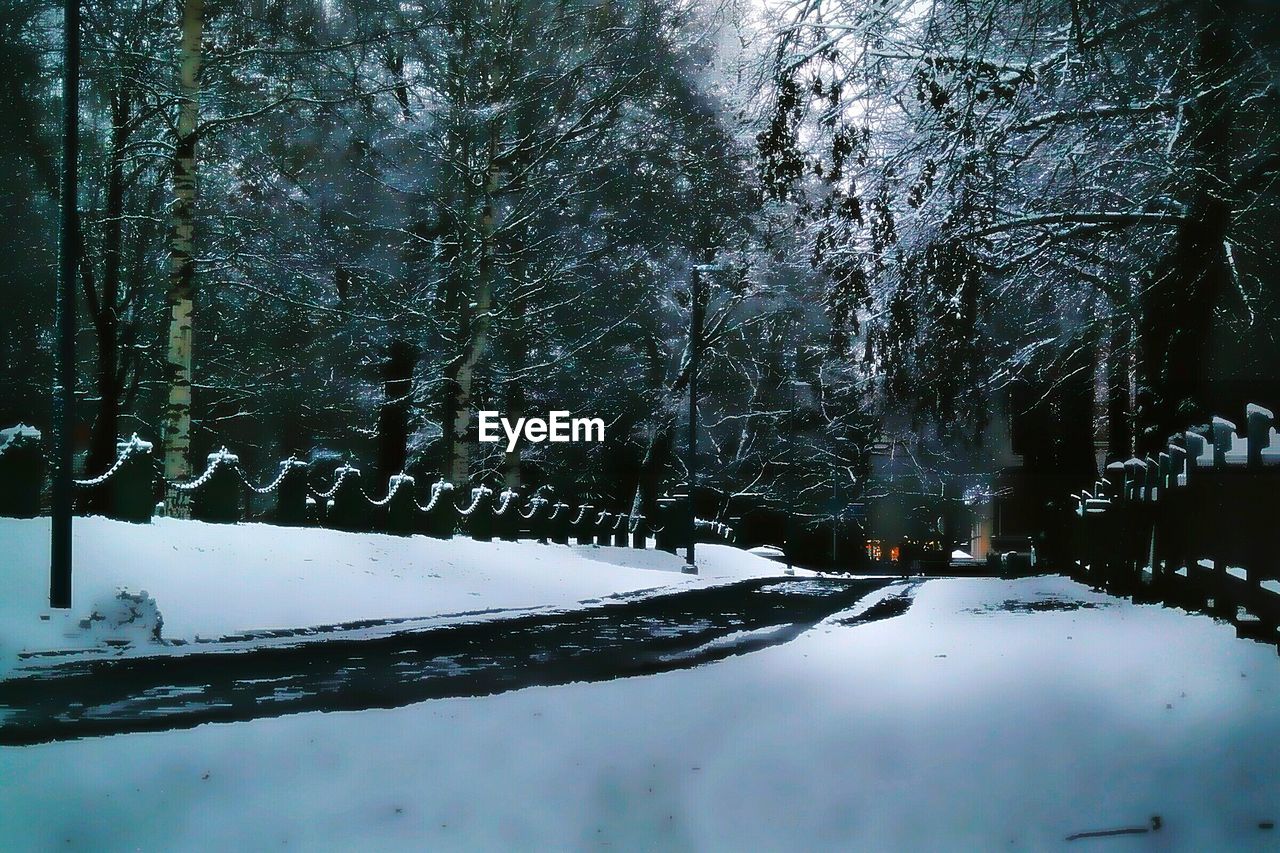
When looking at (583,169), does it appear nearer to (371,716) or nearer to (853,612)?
(853,612)

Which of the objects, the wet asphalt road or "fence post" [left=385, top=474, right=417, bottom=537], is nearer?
the wet asphalt road

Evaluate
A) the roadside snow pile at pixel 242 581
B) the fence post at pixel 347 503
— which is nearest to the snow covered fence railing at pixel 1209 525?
the roadside snow pile at pixel 242 581

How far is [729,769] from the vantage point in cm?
740

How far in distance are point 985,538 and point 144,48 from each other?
291 feet

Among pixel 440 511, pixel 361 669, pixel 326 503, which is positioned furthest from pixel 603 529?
pixel 361 669

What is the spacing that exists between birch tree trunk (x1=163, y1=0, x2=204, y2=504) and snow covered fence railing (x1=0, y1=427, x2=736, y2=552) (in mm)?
1123

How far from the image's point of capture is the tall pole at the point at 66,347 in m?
14.7

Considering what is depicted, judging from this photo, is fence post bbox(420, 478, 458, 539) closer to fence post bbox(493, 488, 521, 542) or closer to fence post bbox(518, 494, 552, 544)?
fence post bbox(493, 488, 521, 542)

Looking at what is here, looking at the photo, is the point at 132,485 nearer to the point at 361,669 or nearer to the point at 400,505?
the point at 361,669

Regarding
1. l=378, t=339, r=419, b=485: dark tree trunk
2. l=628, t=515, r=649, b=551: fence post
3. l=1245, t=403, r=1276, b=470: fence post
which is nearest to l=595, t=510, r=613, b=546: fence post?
l=628, t=515, r=649, b=551: fence post

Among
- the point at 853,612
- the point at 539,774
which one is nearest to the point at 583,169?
the point at 853,612

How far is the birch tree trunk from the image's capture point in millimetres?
22141

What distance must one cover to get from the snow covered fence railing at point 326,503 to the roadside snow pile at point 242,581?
645mm

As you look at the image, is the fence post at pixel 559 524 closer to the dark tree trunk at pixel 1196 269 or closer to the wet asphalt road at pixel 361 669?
the wet asphalt road at pixel 361 669
